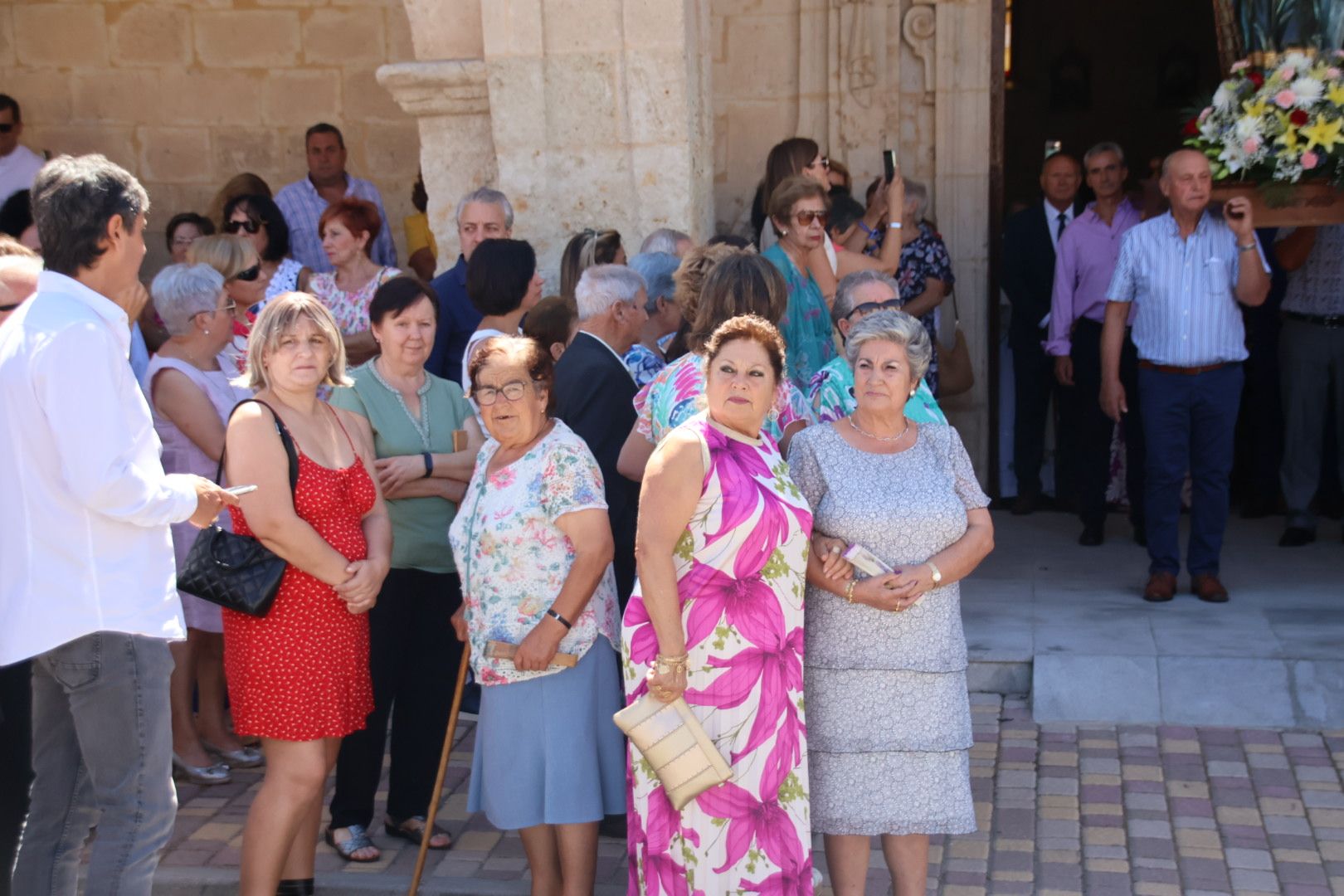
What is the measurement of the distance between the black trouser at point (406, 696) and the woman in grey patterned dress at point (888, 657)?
4.37ft

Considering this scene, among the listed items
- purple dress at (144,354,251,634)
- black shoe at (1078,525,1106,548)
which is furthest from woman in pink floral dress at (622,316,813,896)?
black shoe at (1078,525,1106,548)

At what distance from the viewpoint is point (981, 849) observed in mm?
4359

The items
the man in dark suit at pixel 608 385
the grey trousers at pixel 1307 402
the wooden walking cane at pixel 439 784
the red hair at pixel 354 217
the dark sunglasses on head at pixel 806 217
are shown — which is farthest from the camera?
the grey trousers at pixel 1307 402

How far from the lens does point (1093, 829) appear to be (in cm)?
447

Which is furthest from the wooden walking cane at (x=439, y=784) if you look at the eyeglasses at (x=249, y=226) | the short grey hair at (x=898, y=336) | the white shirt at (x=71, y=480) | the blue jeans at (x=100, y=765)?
the eyeglasses at (x=249, y=226)

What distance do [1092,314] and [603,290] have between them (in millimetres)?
3729

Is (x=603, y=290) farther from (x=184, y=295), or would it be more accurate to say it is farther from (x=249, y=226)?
(x=249, y=226)

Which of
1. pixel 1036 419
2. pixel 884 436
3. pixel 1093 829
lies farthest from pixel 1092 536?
pixel 884 436

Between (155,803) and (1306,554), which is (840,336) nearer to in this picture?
(155,803)

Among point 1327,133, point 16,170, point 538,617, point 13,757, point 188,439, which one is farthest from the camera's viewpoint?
point 16,170

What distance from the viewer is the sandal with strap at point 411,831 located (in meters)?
4.56

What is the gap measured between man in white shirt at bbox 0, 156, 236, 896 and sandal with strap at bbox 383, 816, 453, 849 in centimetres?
130

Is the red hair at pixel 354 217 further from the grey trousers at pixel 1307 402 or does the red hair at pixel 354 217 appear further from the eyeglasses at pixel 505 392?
the grey trousers at pixel 1307 402

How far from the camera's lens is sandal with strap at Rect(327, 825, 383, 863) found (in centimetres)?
445
